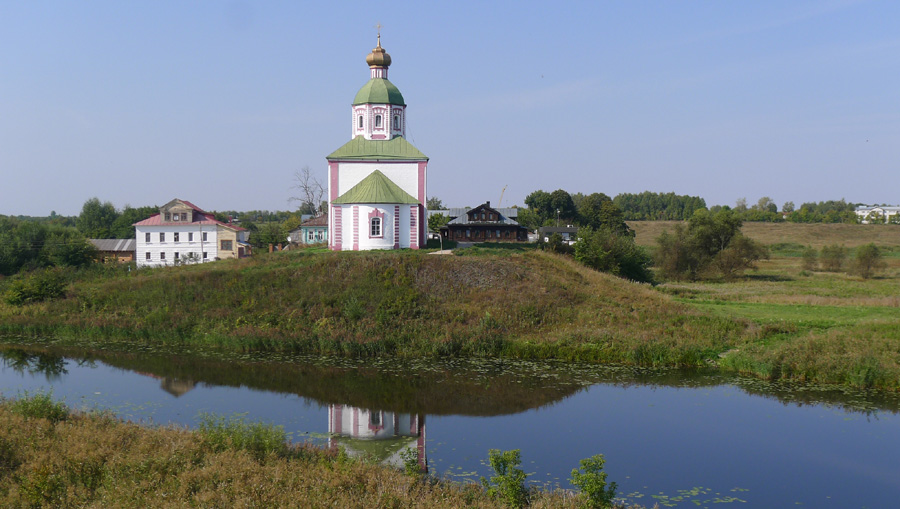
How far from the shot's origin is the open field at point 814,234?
94500 millimetres

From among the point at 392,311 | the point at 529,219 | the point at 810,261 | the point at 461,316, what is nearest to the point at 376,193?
the point at 392,311

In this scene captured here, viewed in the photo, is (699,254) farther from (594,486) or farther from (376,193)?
(594,486)

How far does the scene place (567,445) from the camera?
15.6 metres

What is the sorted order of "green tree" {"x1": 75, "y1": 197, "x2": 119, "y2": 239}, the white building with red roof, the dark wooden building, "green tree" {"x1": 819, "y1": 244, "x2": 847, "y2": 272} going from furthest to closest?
"green tree" {"x1": 75, "y1": 197, "x2": 119, "y2": 239} → "green tree" {"x1": 819, "y1": 244, "x2": 847, "y2": 272} → the dark wooden building → the white building with red roof

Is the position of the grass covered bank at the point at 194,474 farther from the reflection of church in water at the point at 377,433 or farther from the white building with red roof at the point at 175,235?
the white building with red roof at the point at 175,235

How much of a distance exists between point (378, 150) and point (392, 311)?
550 inches

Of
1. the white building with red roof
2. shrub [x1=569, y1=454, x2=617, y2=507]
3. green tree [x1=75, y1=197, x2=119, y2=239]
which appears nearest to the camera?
shrub [x1=569, y1=454, x2=617, y2=507]

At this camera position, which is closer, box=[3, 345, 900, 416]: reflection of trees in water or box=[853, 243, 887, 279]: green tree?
box=[3, 345, 900, 416]: reflection of trees in water

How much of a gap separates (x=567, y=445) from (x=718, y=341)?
11.4 metres

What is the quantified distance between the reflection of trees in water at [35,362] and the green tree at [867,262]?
2140 inches

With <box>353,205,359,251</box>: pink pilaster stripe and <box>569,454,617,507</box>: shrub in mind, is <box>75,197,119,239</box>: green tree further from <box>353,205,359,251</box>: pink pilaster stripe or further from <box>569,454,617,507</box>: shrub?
<box>569,454,617,507</box>: shrub

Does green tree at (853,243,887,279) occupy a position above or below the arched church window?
below

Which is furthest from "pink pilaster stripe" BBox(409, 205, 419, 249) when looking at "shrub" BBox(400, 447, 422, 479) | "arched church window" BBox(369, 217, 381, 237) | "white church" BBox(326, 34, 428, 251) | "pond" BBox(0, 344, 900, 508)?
"shrub" BBox(400, 447, 422, 479)

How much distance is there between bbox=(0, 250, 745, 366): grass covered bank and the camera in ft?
83.1
